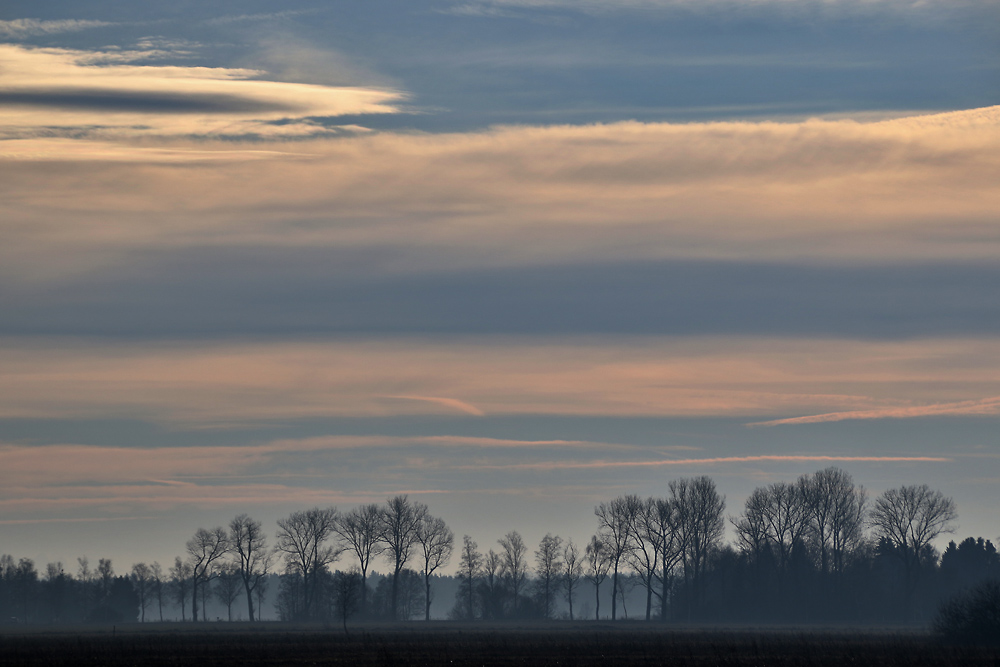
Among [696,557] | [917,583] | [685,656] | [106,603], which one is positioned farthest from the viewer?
[106,603]

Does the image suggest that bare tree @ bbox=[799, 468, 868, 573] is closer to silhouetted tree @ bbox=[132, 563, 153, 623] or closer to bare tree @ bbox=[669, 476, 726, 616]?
bare tree @ bbox=[669, 476, 726, 616]

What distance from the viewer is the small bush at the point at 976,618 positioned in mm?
61719

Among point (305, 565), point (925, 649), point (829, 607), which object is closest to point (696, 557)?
point (829, 607)

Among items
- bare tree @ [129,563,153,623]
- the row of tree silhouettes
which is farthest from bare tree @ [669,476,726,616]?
bare tree @ [129,563,153,623]

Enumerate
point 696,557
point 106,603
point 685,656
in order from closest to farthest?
point 685,656, point 696,557, point 106,603

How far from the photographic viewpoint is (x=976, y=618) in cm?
6269

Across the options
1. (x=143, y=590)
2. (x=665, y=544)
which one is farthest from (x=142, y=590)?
(x=665, y=544)

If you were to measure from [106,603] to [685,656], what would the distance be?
14839cm

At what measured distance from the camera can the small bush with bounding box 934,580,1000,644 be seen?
61719 mm

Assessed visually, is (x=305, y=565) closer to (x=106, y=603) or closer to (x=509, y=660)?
(x=106, y=603)

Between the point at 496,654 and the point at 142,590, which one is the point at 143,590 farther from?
the point at 496,654

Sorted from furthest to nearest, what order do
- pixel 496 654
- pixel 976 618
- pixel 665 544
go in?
pixel 665 544 → pixel 976 618 → pixel 496 654

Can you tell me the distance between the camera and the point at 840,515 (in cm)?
14412

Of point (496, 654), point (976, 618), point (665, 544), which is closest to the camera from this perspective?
A: point (496, 654)
